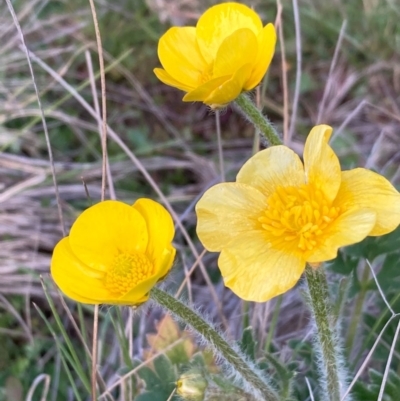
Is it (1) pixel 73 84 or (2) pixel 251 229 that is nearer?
(2) pixel 251 229

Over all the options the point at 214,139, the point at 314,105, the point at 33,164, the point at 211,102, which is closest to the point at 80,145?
the point at 33,164

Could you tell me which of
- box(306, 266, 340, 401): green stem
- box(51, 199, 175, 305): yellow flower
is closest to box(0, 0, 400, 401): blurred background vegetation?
box(306, 266, 340, 401): green stem

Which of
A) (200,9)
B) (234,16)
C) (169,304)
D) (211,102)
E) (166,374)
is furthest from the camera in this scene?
(200,9)

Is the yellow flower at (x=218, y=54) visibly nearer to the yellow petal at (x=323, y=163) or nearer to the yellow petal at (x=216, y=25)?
the yellow petal at (x=216, y=25)

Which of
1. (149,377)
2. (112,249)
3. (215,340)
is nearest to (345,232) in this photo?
(215,340)

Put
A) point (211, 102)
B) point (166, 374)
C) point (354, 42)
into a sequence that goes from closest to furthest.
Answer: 1. point (211, 102)
2. point (166, 374)
3. point (354, 42)

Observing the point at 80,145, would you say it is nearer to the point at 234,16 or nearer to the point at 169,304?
the point at 234,16
